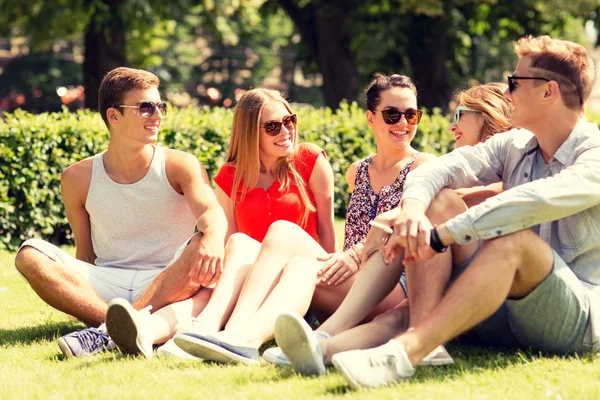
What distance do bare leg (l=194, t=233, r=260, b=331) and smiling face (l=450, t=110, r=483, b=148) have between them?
4.67ft

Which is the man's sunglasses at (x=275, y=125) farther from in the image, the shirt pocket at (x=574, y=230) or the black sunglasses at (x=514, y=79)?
the shirt pocket at (x=574, y=230)

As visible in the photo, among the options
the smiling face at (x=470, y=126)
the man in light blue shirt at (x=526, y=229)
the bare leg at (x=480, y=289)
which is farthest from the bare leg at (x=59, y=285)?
the smiling face at (x=470, y=126)

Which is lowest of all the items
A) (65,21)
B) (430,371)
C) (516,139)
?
(430,371)

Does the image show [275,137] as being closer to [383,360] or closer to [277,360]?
[277,360]

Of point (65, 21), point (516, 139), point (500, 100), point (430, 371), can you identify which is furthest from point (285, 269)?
point (65, 21)

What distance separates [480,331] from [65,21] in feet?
51.2

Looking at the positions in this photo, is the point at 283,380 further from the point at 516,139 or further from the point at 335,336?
the point at 516,139

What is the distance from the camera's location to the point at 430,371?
3.96 metres

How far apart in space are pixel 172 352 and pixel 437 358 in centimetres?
131

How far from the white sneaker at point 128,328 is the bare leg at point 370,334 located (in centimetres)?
94

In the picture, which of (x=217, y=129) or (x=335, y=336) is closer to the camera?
(x=335, y=336)

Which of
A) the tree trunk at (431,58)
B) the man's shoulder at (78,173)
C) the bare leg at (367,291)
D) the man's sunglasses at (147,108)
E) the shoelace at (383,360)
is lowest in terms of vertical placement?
the shoelace at (383,360)

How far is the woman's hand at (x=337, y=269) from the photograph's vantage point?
472 centimetres

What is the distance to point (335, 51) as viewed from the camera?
802 inches
